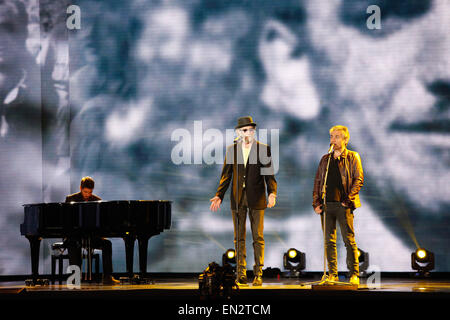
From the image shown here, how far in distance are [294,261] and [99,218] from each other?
2.81 meters

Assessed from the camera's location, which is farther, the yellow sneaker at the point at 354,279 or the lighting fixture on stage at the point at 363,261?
the lighting fixture on stage at the point at 363,261

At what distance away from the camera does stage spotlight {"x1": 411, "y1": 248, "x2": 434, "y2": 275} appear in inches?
297

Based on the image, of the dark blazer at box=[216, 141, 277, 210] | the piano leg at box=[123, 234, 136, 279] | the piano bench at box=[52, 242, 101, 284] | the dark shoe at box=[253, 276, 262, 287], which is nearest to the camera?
the dark shoe at box=[253, 276, 262, 287]

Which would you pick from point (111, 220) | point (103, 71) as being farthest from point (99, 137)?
point (111, 220)

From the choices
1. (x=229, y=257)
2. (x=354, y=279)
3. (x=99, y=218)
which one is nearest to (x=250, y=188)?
(x=354, y=279)

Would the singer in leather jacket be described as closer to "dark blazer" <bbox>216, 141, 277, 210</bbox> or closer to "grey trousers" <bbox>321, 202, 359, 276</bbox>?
"grey trousers" <bbox>321, 202, 359, 276</bbox>

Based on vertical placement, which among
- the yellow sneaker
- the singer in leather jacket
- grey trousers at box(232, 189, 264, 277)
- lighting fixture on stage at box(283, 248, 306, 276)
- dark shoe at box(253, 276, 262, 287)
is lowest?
lighting fixture on stage at box(283, 248, 306, 276)

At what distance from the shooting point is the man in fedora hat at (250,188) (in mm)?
Answer: 5914

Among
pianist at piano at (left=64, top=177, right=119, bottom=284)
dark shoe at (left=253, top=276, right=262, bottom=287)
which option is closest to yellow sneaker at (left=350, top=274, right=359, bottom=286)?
dark shoe at (left=253, top=276, right=262, bottom=287)

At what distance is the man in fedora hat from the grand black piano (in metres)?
0.73

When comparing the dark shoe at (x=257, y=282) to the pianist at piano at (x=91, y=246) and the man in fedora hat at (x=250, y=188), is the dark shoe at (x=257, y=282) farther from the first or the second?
the pianist at piano at (x=91, y=246)

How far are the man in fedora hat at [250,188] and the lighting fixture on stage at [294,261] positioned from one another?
78.6 inches
